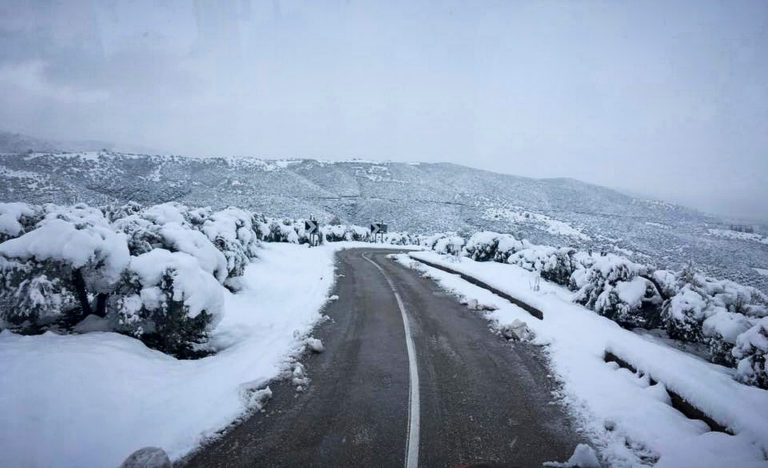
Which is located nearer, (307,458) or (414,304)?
(307,458)

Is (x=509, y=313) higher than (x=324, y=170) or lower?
lower

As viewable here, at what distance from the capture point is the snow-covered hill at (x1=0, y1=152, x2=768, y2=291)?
233ft

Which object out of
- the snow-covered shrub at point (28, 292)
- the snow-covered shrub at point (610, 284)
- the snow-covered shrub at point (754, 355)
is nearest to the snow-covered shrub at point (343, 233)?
the snow-covered shrub at point (610, 284)

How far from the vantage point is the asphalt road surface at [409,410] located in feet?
13.1

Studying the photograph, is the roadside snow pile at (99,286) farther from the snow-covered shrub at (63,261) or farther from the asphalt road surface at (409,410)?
the asphalt road surface at (409,410)

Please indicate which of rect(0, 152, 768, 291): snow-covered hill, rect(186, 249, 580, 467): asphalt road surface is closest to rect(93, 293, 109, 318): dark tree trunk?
rect(186, 249, 580, 467): asphalt road surface

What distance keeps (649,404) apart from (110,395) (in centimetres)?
735

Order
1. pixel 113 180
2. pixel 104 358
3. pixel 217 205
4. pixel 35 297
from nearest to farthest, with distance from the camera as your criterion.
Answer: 1. pixel 104 358
2. pixel 35 297
3. pixel 217 205
4. pixel 113 180

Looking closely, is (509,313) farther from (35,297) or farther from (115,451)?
(35,297)

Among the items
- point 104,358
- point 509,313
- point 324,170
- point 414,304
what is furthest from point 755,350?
point 324,170

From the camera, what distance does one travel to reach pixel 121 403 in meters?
4.56

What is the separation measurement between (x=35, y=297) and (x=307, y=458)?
5.32m

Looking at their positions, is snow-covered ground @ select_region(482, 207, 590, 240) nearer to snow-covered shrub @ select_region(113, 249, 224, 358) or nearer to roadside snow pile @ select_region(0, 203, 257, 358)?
snow-covered shrub @ select_region(113, 249, 224, 358)

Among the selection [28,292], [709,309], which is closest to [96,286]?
[28,292]
